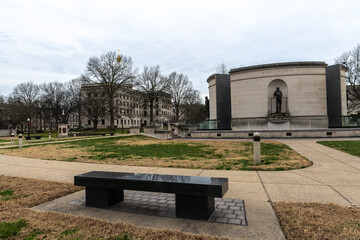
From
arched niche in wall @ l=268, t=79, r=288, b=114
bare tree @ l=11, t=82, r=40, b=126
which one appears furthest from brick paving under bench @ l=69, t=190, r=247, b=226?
bare tree @ l=11, t=82, r=40, b=126

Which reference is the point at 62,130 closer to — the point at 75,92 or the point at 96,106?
the point at 96,106

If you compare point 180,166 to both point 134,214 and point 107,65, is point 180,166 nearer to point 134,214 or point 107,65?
point 134,214

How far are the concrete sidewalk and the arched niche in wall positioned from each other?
16.8 metres

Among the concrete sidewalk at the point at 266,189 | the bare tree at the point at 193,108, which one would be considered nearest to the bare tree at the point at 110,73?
the bare tree at the point at 193,108

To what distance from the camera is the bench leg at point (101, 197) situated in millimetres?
4230

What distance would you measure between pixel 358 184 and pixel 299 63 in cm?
2213

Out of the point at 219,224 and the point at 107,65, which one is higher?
the point at 107,65

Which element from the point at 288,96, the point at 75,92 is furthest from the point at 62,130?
the point at 288,96

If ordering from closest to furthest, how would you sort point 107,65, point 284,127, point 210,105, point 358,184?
point 358,184 → point 284,127 → point 210,105 → point 107,65

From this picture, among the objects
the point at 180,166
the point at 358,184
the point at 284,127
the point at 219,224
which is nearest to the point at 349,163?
the point at 358,184

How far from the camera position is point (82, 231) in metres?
3.22

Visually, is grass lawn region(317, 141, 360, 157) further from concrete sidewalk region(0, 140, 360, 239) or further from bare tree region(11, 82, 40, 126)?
bare tree region(11, 82, 40, 126)

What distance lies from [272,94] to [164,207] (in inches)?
957

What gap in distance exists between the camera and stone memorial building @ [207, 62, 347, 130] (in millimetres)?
24047
